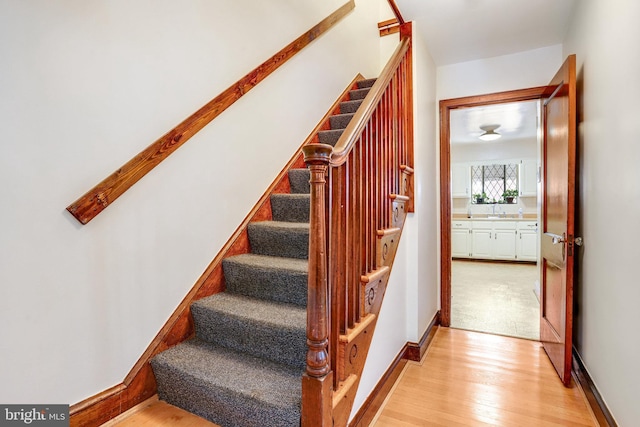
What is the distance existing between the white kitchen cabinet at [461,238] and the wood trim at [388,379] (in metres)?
4.48

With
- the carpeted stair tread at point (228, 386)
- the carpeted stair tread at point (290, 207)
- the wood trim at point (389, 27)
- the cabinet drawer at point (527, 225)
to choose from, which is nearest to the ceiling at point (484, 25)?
the wood trim at point (389, 27)

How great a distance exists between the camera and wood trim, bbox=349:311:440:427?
1.63 meters

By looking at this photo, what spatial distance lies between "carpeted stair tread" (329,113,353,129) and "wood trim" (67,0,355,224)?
0.68m

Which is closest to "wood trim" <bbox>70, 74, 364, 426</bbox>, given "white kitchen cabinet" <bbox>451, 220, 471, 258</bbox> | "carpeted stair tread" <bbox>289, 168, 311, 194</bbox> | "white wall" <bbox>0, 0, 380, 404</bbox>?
"white wall" <bbox>0, 0, 380, 404</bbox>

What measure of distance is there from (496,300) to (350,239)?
3.45 metres

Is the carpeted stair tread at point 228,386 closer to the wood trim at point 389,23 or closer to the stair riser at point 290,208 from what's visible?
the stair riser at point 290,208

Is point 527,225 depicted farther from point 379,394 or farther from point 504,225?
point 379,394

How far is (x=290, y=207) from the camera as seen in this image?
231 cm

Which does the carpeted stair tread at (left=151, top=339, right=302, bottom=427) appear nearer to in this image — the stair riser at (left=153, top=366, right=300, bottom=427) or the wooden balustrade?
the stair riser at (left=153, top=366, right=300, bottom=427)

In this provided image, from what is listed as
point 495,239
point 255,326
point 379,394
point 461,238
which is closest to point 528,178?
point 495,239

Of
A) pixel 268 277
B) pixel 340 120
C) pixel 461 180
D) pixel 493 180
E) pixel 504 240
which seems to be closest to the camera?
pixel 268 277

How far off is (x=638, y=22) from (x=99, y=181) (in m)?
2.32

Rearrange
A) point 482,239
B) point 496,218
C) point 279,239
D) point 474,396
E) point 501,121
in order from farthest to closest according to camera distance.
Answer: point 496,218, point 482,239, point 501,121, point 279,239, point 474,396

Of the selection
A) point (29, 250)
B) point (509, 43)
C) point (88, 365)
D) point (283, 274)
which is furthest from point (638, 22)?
point (88, 365)
